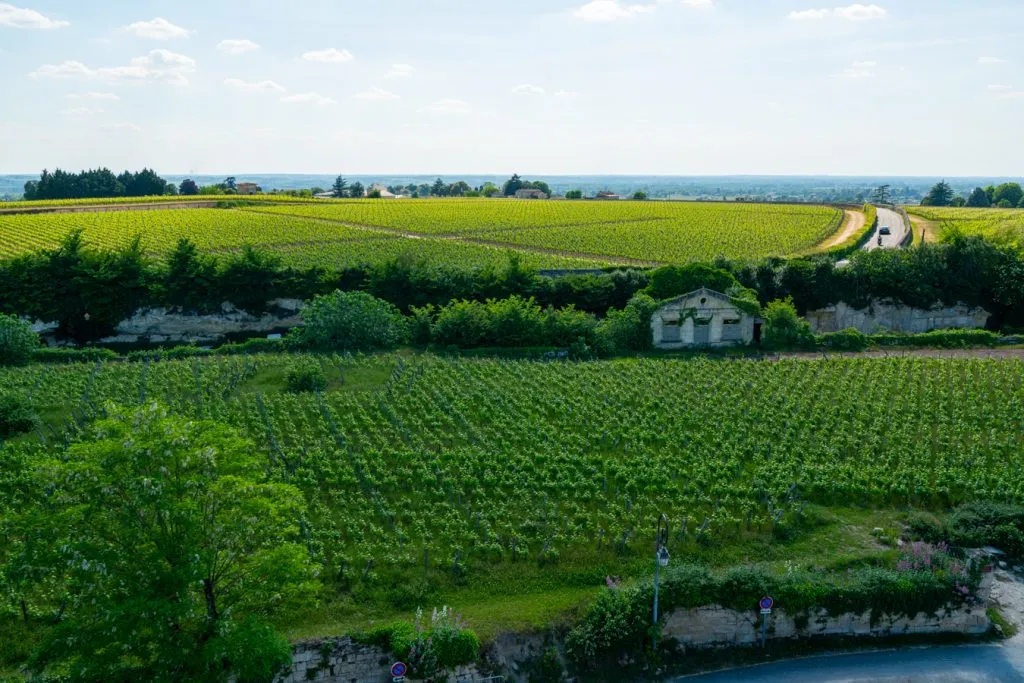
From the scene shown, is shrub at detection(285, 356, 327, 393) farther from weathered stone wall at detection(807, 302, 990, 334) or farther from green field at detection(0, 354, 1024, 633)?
weathered stone wall at detection(807, 302, 990, 334)

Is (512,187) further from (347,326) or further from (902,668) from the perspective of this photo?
(902,668)

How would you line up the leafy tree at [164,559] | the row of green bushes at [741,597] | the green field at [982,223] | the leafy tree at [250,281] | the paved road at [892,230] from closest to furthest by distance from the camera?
the leafy tree at [164,559] < the row of green bushes at [741,597] < the leafy tree at [250,281] < the green field at [982,223] < the paved road at [892,230]

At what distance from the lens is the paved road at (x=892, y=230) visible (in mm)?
70919

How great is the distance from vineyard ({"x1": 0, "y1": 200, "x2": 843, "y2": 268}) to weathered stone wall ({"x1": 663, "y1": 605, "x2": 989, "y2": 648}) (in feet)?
127

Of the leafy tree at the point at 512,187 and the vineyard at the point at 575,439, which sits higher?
the leafy tree at the point at 512,187

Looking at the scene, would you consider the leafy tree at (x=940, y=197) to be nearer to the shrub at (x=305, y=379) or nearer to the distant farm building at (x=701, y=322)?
the distant farm building at (x=701, y=322)

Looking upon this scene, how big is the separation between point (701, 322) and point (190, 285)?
31.0 metres

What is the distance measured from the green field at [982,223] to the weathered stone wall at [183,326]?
1761 inches

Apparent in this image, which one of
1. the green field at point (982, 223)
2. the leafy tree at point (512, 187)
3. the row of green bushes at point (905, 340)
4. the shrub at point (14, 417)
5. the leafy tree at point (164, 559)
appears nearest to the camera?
the leafy tree at point (164, 559)

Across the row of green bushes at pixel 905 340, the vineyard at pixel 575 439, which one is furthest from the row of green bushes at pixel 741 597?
the row of green bushes at pixel 905 340

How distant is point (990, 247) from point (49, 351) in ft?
179

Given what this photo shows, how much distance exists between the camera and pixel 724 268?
5031cm

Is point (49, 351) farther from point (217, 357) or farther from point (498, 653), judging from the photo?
point (498, 653)

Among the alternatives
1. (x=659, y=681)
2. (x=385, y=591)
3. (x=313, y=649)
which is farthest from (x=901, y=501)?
(x=313, y=649)
